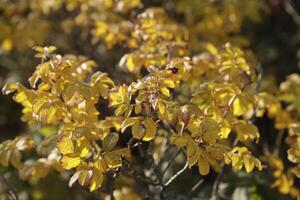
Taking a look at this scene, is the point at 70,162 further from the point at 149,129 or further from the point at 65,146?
the point at 149,129

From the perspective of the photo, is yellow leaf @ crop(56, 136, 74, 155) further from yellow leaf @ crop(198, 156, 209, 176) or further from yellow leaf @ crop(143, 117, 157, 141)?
yellow leaf @ crop(198, 156, 209, 176)

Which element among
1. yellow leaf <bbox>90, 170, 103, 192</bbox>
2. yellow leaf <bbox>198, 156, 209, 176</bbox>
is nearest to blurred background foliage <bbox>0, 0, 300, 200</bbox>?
yellow leaf <bbox>198, 156, 209, 176</bbox>

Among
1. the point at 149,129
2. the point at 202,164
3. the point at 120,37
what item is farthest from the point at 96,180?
the point at 120,37

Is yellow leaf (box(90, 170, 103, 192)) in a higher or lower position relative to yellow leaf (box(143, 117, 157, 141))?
lower

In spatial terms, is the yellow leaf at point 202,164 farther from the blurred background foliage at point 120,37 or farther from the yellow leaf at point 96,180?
the blurred background foliage at point 120,37

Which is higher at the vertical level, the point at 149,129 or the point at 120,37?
the point at 149,129

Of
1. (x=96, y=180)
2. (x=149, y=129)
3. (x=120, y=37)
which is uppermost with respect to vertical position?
(x=149, y=129)

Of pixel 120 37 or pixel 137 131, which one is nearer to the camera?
pixel 137 131

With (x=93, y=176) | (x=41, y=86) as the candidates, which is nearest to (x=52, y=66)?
(x=41, y=86)

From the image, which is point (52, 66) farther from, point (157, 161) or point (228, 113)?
point (157, 161)
